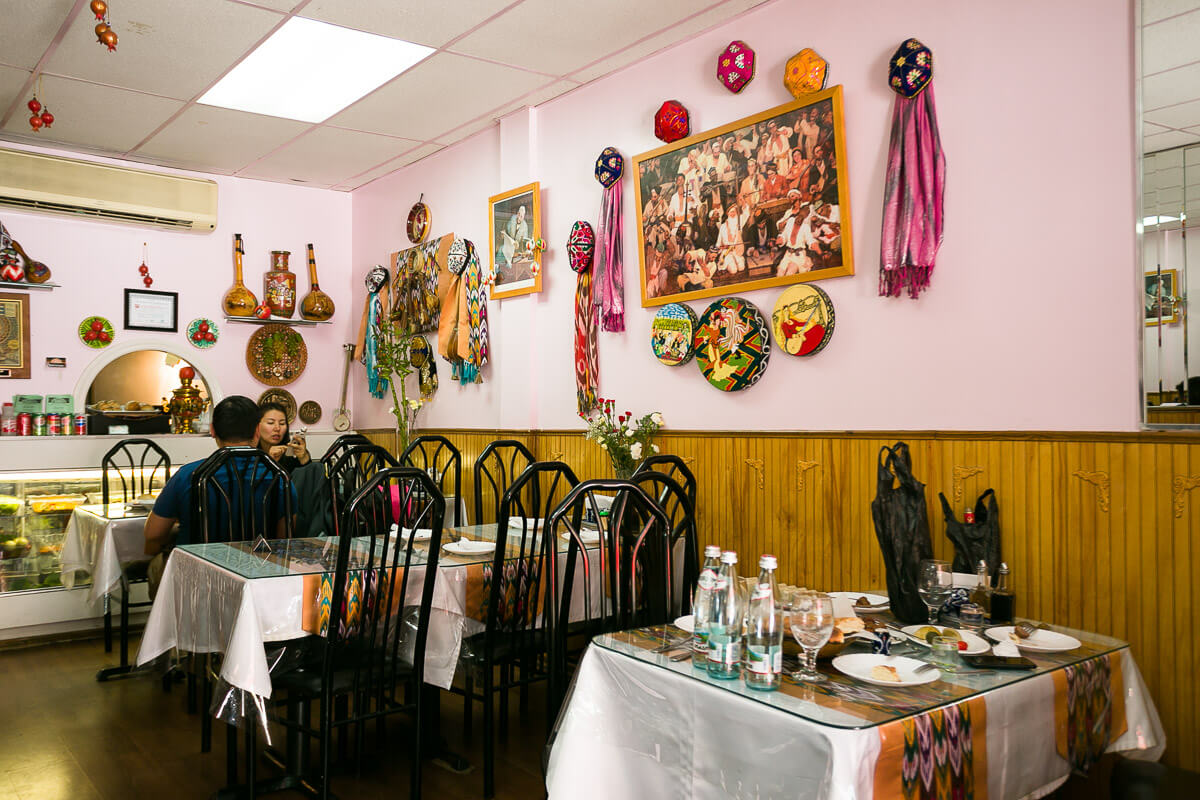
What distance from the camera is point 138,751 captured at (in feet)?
10.5

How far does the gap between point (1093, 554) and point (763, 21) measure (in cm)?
233

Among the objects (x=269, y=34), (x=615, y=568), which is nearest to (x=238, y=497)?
(x=615, y=568)

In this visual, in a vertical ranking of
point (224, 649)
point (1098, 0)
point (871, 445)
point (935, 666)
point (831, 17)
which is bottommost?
point (224, 649)

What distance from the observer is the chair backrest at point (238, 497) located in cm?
335

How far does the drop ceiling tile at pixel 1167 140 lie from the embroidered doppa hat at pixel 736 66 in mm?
1548

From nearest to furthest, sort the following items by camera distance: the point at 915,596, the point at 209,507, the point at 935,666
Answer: the point at 935,666 < the point at 915,596 < the point at 209,507

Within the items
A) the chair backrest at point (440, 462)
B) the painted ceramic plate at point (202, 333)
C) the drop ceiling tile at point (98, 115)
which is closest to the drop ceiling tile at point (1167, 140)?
the chair backrest at point (440, 462)

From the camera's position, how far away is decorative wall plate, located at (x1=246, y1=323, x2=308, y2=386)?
19.8ft

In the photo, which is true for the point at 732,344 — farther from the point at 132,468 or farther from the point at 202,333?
the point at 202,333

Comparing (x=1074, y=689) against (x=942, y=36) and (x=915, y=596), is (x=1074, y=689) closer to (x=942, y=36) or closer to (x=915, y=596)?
(x=915, y=596)

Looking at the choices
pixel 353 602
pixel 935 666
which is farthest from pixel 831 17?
pixel 353 602

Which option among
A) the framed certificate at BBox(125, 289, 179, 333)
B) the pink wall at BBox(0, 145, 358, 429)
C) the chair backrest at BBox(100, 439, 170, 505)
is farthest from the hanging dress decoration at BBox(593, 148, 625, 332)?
the framed certificate at BBox(125, 289, 179, 333)

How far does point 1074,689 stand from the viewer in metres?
1.81

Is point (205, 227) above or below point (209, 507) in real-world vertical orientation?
above
